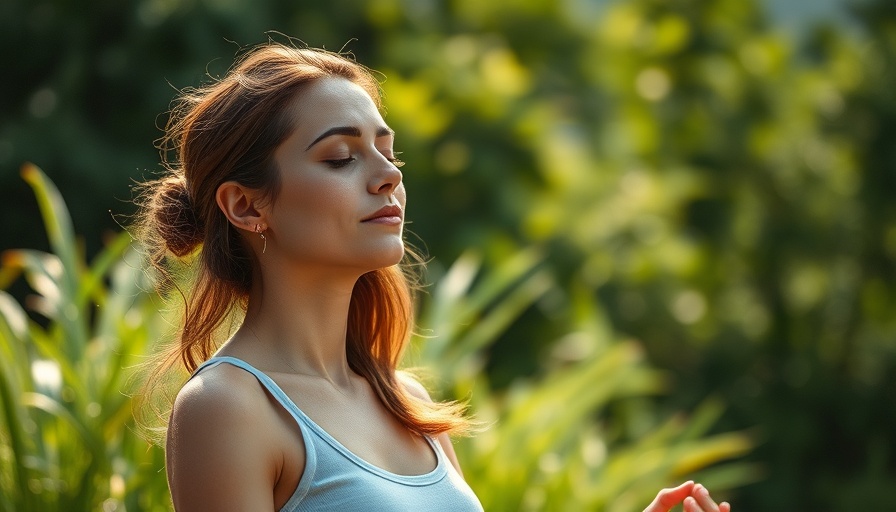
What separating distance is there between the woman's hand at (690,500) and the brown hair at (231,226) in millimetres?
321

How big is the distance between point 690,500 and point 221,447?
2.12 ft

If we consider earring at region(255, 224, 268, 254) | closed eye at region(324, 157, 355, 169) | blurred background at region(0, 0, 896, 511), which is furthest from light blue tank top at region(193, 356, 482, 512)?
blurred background at region(0, 0, 896, 511)

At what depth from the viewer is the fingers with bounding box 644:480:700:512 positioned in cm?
166

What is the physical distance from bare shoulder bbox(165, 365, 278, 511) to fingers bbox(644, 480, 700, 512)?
1.90 ft

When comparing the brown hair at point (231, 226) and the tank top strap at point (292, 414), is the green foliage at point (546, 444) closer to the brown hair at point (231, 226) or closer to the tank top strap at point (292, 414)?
the brown hair at point (231, 226)

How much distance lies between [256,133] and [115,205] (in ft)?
11.4

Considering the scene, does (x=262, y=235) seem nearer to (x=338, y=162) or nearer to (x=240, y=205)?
(x=240, y=205)

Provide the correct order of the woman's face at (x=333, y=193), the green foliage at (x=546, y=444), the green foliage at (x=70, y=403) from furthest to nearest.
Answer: the green foliage at (x=546, y=444) → the green foliage at (x=70, y=403) → the woman's face at (x=333, y=193)

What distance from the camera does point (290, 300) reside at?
5.29 feet

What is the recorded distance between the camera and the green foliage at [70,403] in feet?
8.13

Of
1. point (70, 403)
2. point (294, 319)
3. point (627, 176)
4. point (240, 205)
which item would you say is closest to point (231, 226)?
point (240, 205)

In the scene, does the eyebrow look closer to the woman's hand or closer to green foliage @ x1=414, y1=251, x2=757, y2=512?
the woman's hand

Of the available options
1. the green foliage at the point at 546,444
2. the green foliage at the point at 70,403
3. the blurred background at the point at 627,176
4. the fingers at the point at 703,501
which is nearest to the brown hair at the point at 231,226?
the fingers at the point at 703,501

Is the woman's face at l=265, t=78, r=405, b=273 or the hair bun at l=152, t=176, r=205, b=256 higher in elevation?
the woman's face at l=265, t=78, r=405, b=273
